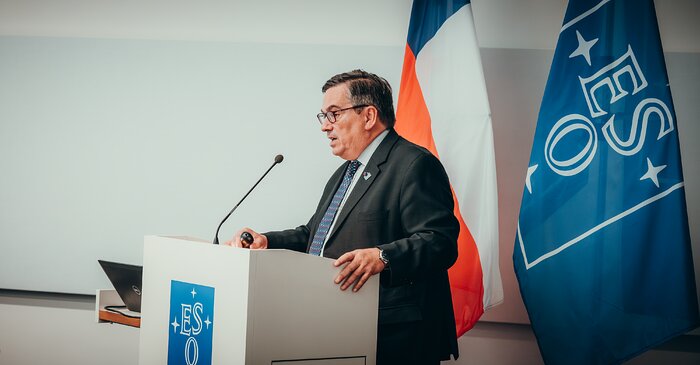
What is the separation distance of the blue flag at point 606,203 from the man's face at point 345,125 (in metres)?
0.83

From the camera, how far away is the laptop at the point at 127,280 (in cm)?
233

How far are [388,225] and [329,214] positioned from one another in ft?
0.80

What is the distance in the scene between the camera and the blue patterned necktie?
2080 millimetres

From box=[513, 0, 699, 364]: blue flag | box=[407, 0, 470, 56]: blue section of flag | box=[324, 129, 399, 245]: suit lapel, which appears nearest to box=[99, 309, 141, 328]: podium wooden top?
box=[324, 129, 399, 245]: suit lapel

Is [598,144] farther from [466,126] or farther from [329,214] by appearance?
[329,214]

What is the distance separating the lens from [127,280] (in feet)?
7.80

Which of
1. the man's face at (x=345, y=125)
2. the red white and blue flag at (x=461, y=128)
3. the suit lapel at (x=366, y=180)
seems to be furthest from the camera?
the red white and blue flag at (x=461, y=128)

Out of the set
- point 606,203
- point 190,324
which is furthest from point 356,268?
point 606,203

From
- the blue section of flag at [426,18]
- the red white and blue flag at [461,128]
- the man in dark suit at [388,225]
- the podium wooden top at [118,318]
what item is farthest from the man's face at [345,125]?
the podium wooden top at [118,318]

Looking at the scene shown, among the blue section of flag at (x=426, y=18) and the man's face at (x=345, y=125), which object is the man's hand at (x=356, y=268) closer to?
the man's face at (x=345, y=125)

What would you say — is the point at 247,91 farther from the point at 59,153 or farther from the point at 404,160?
the point at 404,160

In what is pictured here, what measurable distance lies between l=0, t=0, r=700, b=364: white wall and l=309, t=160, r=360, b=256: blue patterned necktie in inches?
38.1

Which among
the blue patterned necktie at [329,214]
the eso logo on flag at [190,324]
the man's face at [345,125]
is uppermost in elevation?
the man's face at [345,125]

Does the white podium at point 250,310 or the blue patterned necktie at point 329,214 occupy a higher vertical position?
the blue patterned necktie at point 329,214
